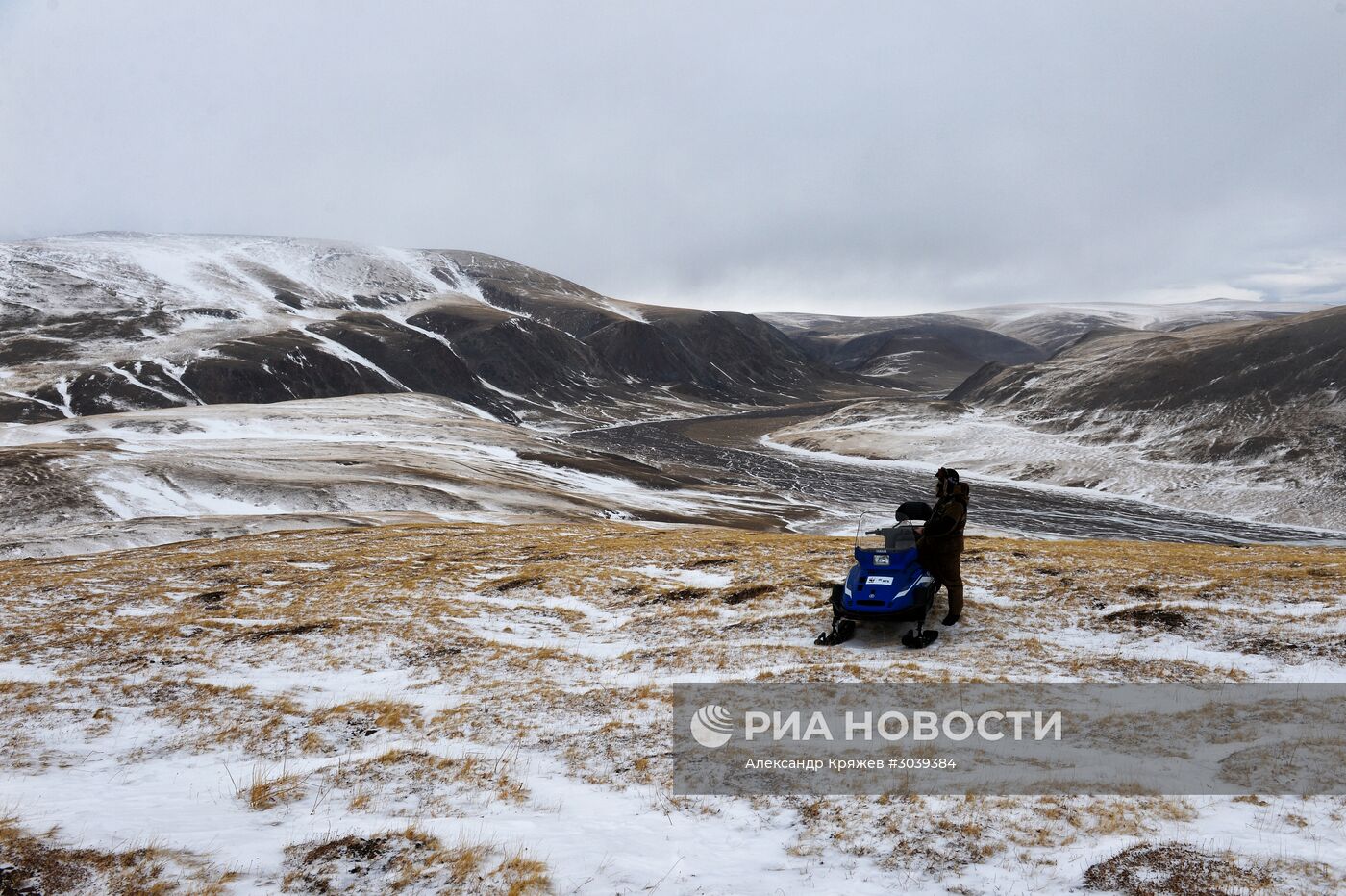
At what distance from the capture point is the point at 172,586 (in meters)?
21.1

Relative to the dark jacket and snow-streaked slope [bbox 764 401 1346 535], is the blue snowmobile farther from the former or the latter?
snow-streaked slope [bbox 764 401 1346 535]

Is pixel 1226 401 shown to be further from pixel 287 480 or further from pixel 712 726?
pixel 712 726

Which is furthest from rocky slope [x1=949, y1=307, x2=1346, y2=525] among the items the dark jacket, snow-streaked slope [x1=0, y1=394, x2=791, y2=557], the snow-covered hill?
the dark jacket

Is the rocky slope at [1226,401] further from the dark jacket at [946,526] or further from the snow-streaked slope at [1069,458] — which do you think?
the dark jacket at [946,526]

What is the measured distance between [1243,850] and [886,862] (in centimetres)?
332

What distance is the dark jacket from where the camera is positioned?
45.2ft

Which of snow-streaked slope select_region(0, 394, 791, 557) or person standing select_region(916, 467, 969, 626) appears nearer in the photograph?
person standing select_region(916, 467, 969, 626)

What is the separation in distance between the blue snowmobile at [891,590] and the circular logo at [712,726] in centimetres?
391

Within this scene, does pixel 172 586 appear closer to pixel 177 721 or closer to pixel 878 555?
pixel 177 721

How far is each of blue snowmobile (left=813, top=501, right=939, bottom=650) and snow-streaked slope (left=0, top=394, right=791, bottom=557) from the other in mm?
42065

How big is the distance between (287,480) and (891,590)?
61911mm

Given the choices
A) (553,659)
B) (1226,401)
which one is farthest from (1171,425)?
(553,659)

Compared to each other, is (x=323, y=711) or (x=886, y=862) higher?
(x=886, y=862)

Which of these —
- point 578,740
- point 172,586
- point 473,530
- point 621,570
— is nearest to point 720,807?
point 578,740
